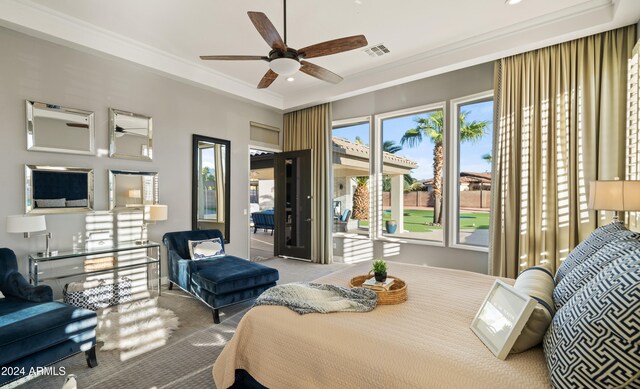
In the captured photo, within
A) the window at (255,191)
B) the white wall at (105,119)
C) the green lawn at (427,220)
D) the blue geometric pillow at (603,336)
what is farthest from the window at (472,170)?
the window at (255,191)

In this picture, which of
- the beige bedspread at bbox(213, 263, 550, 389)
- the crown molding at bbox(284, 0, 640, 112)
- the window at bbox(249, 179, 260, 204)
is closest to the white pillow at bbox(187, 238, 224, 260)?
the beige bedspread at bbox(213, 263, 550, 389)

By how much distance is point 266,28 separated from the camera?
2.37 meters

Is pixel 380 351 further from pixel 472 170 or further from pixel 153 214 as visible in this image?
pixel 472 170

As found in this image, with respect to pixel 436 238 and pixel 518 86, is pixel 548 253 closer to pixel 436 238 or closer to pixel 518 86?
pixel 436 238

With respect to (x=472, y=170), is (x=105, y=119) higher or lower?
higher

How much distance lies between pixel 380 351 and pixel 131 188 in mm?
Answer: 4036

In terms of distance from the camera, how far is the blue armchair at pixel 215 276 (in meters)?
3.15

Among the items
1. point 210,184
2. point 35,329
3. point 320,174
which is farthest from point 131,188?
point 320,174

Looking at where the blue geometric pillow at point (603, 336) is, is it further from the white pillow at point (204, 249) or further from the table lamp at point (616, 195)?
the white pillow at point (204, 249)

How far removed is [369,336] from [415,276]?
1.21 m

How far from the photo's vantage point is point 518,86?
378cm

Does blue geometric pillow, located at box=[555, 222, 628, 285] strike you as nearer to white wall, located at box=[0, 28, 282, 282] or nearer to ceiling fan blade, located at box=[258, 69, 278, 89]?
ceiling fan blade, located at box=[258, 69, 278, 89]

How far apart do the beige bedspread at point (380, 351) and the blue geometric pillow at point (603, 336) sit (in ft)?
0.54

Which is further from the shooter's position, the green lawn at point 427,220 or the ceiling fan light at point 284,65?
the green lawn at point 427,220
